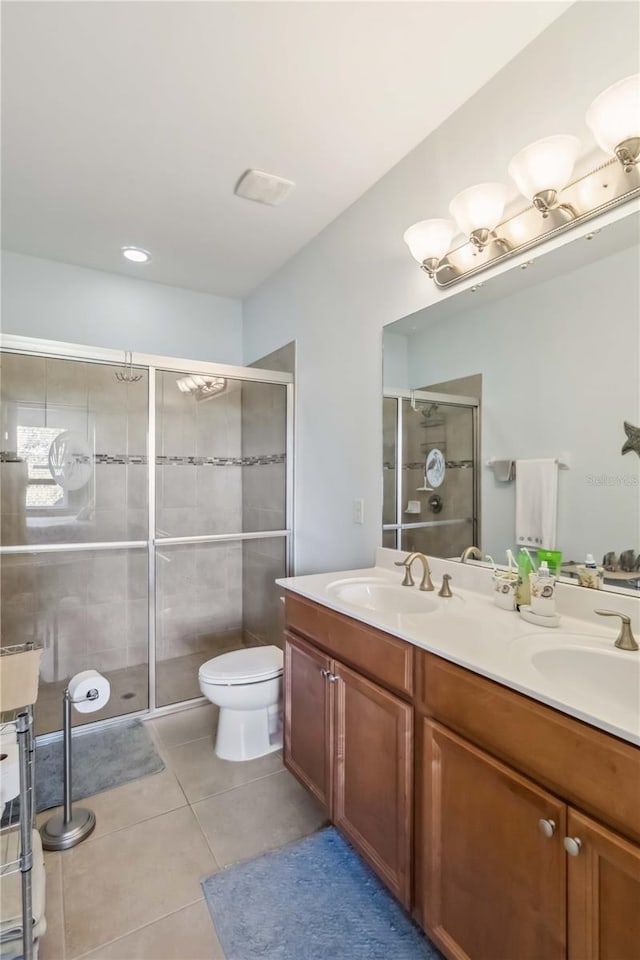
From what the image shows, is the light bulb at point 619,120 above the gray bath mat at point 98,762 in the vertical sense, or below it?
above

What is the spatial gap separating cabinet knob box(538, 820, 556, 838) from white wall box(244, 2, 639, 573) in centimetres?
134

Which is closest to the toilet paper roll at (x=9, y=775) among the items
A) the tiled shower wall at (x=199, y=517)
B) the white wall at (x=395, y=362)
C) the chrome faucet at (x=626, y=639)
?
the tiled shower wall at (x=199, y=517)

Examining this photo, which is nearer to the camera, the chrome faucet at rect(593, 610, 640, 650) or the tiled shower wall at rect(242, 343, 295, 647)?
the chrome faucet at rect(593, 610, 640, 650)

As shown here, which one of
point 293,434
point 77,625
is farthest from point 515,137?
point 77,625

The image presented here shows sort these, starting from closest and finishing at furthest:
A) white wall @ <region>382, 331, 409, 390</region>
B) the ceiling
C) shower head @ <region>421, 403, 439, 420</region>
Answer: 1. the ceiling
2. shower head @ <region>421, 403, 439, 420</region>
3. white wall @ <region>382, 331, 409, 390</region>

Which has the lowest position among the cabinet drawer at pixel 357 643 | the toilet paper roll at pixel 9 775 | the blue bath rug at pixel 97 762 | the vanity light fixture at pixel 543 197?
the blue bath rug at pixel 97 762

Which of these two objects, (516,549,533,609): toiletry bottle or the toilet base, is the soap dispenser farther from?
the toilet base

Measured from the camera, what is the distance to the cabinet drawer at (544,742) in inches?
30.6

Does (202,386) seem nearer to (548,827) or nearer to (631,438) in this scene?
(631,438)

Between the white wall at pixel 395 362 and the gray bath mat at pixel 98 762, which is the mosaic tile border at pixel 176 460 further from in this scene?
the gray bath mat at pixel 98 762

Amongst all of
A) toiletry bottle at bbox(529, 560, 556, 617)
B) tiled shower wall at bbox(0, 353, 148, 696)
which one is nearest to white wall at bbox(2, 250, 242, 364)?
tiled shower wall at bbox(0, 353, 148, 696)

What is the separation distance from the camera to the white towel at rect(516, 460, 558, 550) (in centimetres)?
145

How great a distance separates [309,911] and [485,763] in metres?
0.85

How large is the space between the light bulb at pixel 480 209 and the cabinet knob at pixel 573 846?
61.0 inches
